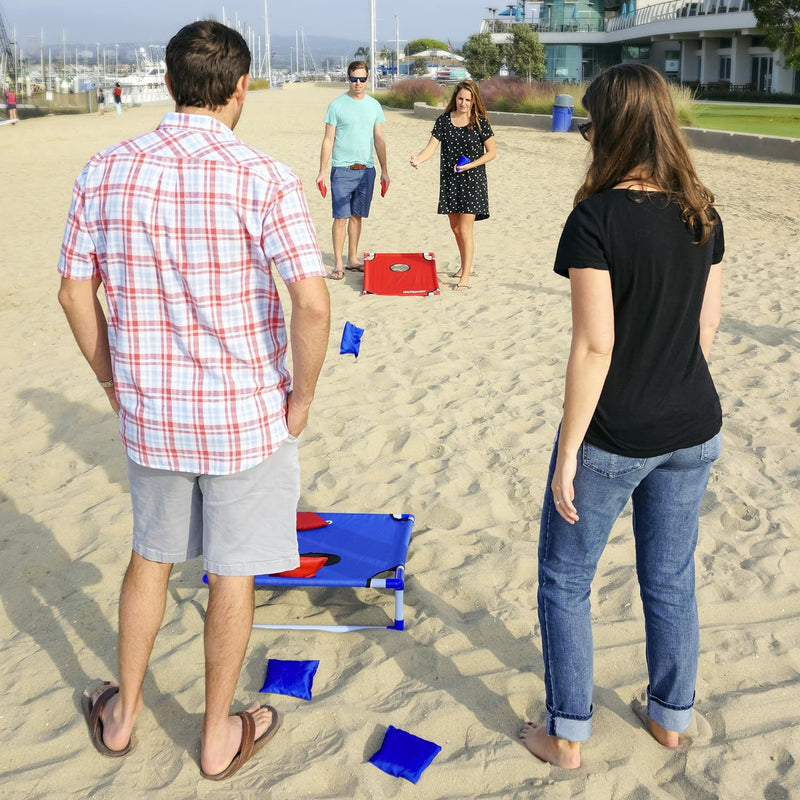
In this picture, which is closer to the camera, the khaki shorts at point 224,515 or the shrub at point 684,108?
the khaki shorts at point 224,515

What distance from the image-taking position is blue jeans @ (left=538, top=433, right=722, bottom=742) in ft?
7.32

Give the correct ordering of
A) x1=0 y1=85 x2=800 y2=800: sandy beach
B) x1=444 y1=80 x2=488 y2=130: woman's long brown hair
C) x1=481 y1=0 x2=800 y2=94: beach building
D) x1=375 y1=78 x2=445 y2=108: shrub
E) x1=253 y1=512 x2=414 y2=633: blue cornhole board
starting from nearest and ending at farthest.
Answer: x1=0 y1=85 x2=800 y2=800: sandy beach
x1=253 y1=512 x2=414 y2=633: blue cornhole board
x1=444 y1=80 x2=488 y2=130: woman's long brown hair
x1=375 y1=78 x2=445 y2=108: shrub
x1=481 y1=0 x2=800 y2=94: beach building

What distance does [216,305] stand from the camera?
2.15 meters

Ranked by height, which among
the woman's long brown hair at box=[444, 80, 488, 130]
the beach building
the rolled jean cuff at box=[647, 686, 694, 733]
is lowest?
the rolled jean cuff at box=[647, 686, 694, 733]

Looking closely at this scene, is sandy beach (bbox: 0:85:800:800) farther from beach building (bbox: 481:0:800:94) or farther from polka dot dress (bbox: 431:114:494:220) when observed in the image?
beach building (bbox: 481:0:800:94)

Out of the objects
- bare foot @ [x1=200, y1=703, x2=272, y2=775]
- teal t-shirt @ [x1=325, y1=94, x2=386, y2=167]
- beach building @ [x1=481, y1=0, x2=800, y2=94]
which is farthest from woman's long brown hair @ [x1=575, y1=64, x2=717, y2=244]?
beach building @ [x1=481, y1=0, x2=800, y2=94]

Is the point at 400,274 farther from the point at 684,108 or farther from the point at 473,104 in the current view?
the point at 684,108

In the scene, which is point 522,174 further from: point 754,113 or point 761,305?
point 754,113

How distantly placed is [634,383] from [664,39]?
5383 cm

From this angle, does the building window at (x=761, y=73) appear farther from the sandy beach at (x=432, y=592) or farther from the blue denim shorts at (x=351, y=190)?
the sandy beach at (x=432, y=592)

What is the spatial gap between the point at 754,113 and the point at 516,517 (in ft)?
93.9

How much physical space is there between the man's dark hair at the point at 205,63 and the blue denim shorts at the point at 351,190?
225 inches

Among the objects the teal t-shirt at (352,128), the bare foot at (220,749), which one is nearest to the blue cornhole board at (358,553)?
the bare foot at (220,749)

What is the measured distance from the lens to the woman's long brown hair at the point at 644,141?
6.68ft
